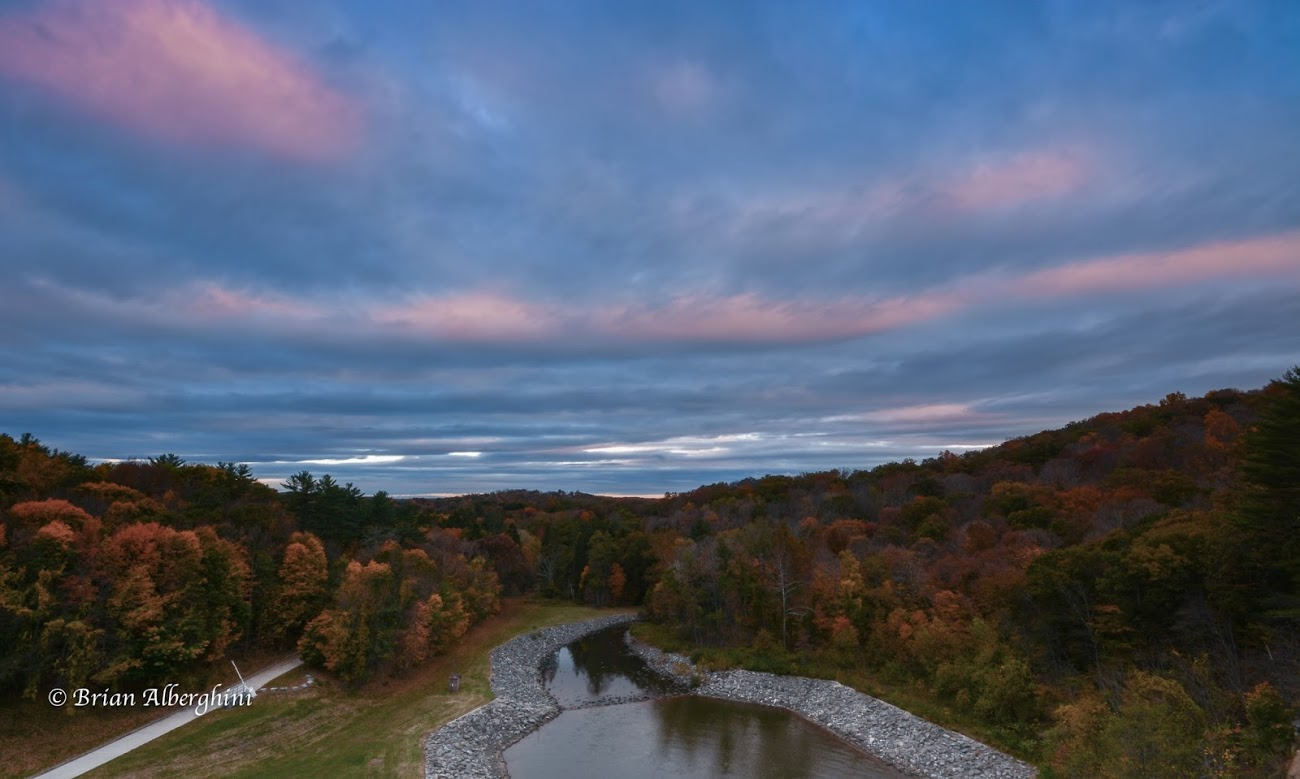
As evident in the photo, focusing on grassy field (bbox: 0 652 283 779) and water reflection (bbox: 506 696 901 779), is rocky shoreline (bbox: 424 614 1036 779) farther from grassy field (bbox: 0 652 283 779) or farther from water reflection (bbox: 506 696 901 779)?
grassy field (bbox: 0 652 283 779)

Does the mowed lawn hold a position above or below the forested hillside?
below

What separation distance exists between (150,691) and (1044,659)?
1668 inches

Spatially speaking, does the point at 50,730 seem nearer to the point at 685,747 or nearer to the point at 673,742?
the point at 673,742

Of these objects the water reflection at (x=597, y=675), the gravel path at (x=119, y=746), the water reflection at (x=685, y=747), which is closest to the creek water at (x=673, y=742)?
the water reflection at (x=685, y=747)

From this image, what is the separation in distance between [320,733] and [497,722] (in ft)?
27.2

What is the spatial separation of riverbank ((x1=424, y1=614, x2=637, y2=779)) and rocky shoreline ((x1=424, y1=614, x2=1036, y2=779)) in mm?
50

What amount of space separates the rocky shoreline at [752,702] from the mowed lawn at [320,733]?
1.30 metres

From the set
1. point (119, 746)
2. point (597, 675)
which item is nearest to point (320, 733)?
point (119, 746)

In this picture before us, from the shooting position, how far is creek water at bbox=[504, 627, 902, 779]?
2848 cm

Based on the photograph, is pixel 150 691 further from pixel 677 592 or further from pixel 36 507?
pixel 677 592

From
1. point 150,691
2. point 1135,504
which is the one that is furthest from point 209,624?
point 1135,504

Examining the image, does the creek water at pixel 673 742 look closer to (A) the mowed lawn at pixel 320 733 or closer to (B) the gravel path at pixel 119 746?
(A) the mowed lawn at pixel 320 733

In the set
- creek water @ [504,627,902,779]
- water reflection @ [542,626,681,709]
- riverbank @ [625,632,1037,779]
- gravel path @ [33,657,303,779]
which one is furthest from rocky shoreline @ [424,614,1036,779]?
gravel path @ [33,657,303,779]

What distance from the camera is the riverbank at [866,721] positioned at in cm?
2709
